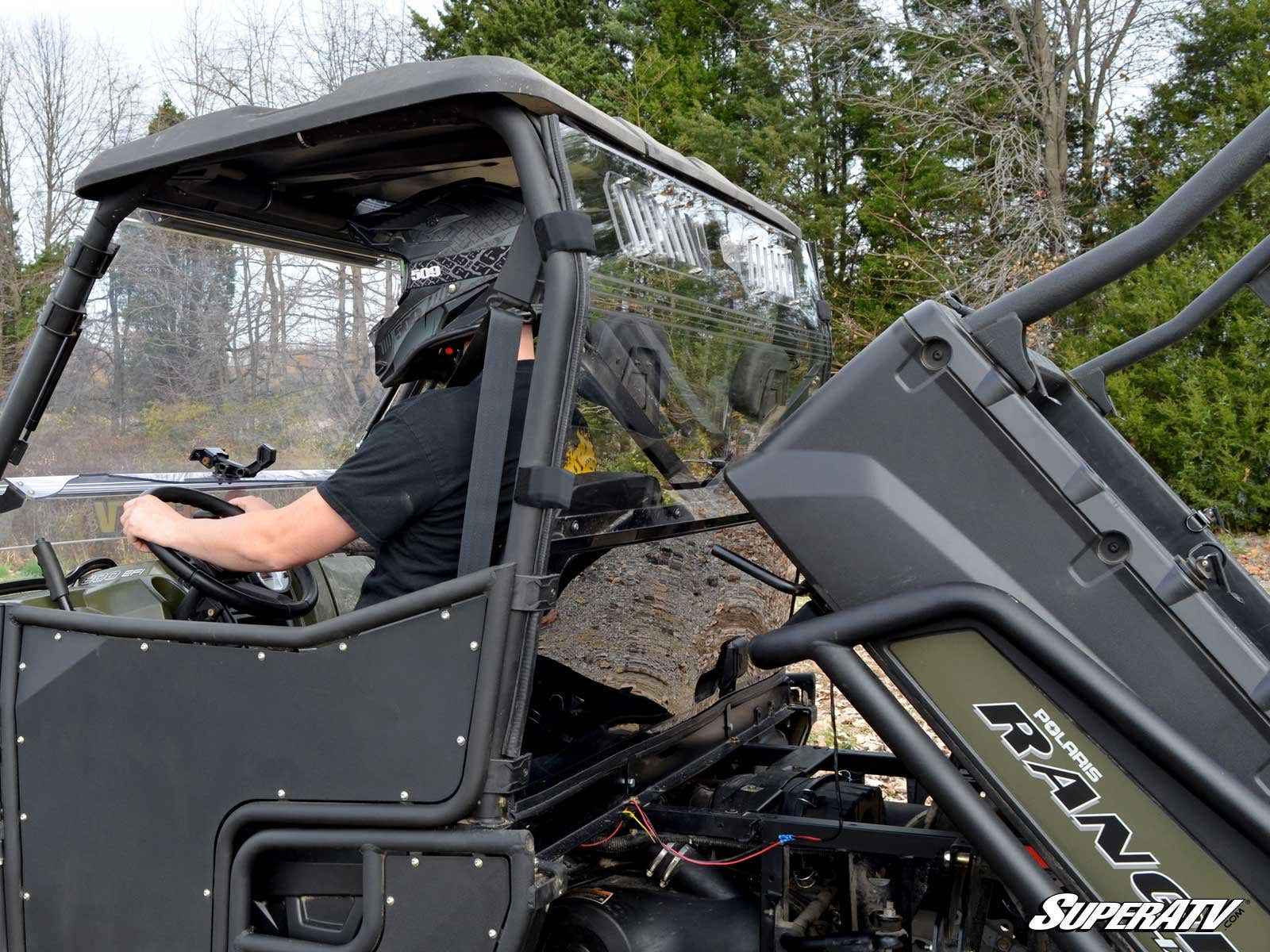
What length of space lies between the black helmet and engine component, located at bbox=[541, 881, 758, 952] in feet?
4.04

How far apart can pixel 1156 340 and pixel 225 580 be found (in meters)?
2.33

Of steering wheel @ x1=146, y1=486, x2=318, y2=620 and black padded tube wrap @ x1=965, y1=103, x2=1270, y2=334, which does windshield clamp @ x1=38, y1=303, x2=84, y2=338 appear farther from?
black padded tube wrap @ x1=965, y1=103, x2=1270, y2=334

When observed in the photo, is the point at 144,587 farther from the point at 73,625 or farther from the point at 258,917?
the point at 258,917

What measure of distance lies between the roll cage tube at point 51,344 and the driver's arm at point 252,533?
0.32 m

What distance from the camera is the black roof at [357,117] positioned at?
201 cm

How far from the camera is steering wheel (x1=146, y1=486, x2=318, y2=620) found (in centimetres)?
266

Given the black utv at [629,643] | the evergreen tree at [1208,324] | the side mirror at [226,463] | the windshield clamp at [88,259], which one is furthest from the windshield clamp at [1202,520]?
the evergreen tree at [1208,324]

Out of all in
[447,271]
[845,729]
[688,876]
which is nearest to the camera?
[447,271]

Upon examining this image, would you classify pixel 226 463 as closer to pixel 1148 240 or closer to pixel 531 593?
pixel 531 593

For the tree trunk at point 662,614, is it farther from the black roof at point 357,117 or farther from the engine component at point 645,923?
the black roof at point 357,117

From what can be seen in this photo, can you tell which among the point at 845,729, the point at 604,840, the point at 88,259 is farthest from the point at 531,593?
the point at 845,729

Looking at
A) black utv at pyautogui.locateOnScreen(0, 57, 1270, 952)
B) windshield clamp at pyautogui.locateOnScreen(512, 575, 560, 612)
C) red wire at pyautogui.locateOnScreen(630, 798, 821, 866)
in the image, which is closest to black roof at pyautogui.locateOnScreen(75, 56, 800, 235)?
black utv at pyautogui.locateOnScreen(0, 57, 1270, 952)

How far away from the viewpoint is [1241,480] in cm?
1302

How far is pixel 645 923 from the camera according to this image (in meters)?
2.48
